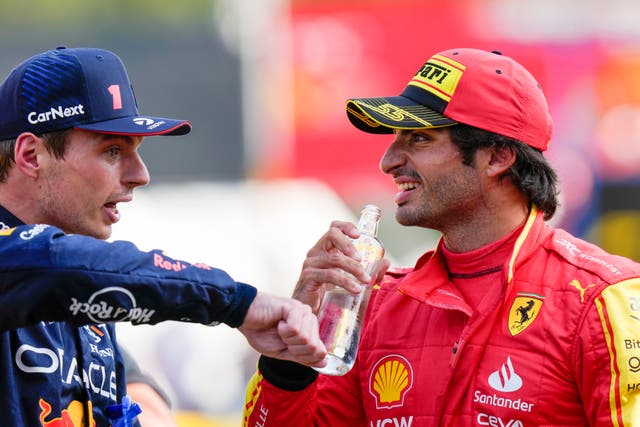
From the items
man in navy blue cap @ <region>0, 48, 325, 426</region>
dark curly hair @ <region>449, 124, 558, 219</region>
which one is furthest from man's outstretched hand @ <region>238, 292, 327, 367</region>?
dark curly hair @ <region>449, 124, 558, 219</region>

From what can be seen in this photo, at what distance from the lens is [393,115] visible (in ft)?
13.6

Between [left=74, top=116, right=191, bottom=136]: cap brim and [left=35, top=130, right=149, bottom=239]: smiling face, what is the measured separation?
0.06 meters

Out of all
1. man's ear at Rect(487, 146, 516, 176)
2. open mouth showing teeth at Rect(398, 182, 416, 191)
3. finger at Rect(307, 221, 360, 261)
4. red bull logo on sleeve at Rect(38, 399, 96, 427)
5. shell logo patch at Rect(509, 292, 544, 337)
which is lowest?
red bull logo on sleeve at Rect(38, 399, 96, 427)

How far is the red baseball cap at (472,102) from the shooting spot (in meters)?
4.16

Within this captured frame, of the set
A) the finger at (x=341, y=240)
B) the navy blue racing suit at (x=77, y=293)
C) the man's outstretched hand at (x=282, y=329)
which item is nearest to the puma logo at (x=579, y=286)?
the finger at (x=341, y=240)

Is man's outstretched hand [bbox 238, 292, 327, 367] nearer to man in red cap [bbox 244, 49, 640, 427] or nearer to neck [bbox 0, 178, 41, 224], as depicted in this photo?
man in red cap [bbox 244, 49, 640, 427]

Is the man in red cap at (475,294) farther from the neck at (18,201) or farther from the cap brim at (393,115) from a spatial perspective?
the neck at (18,201)

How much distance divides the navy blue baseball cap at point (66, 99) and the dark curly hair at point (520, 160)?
1.14 m

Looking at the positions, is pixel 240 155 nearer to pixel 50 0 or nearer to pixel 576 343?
pixel 50 0

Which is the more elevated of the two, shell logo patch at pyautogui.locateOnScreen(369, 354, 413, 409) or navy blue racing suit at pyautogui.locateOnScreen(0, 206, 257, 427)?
navy blue racing suit at pyautogui.locateOnScreen(0, 206, 257, 427)

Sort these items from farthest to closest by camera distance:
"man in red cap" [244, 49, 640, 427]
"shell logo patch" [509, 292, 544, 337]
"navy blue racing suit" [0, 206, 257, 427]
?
"shell logo patch" [509, 292, 544, 337] → "man in red cap" [244, 49, 640, 427] → "navy blue racing suit" [0, 206, 257, 427]

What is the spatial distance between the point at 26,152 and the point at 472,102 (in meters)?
1.60

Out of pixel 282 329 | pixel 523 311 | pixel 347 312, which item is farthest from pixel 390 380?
pixel 282 329

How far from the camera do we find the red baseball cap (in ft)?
13.6
